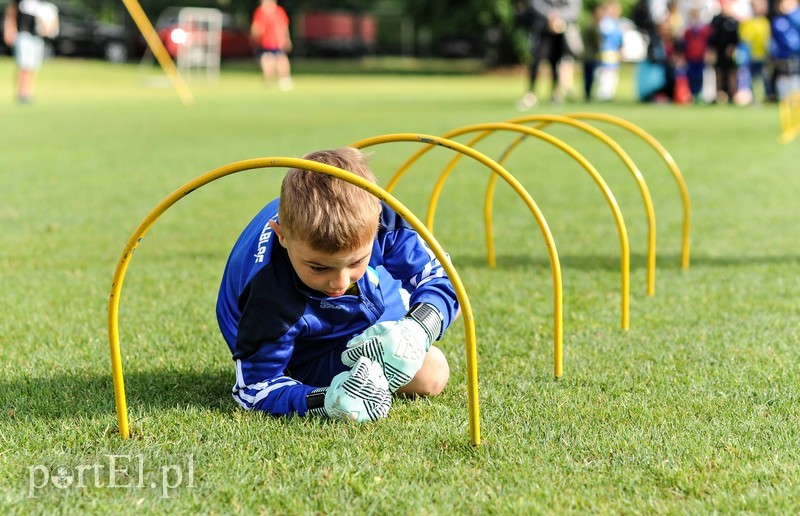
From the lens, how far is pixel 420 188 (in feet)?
32.7

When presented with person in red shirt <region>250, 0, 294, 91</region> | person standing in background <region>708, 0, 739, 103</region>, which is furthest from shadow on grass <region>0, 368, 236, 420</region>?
person in red shirt <region>250, 0, 294, 91</region>

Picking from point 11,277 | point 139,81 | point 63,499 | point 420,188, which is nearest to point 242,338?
point 63,499

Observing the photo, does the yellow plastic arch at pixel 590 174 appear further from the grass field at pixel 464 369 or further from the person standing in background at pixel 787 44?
the person standing in background at pixel 787 44

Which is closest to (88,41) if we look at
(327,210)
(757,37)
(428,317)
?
(757,37)

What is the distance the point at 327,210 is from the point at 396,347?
601mm

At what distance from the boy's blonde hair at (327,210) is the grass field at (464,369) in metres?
0.74

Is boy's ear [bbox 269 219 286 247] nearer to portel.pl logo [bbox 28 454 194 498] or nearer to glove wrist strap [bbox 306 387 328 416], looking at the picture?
glove wrist strap [bbox 306 387 328 416]

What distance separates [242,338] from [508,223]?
15.6ft

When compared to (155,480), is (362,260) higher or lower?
higher

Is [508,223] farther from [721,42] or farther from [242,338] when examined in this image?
[721,42]

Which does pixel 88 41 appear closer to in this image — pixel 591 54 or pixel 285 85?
pixel 285 85

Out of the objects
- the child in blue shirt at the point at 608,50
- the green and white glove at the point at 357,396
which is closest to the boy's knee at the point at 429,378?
the green and white glove at the point at 357,396

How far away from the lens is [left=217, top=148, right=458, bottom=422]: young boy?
3301 mm

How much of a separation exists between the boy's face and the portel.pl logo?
741 mm
